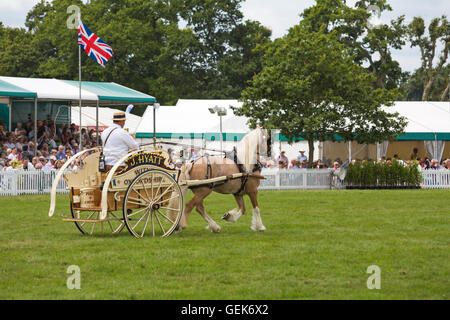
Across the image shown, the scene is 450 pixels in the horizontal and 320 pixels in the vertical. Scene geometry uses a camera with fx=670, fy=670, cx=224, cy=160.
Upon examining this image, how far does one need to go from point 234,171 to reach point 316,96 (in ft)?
56.4

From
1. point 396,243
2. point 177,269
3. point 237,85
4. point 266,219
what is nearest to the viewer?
point 177,269

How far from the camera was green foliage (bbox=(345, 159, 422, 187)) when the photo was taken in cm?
2630

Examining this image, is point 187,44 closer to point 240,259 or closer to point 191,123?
point 191,123

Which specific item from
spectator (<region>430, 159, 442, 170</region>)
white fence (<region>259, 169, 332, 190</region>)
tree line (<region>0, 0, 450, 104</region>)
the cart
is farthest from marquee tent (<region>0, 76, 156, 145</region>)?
tree line (<region>0, 0, 450, 104</region>)

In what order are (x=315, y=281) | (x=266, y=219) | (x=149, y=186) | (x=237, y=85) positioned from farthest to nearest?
1. (x=237, y=85)
2. (x=266, y=219)
3. (x=149, y=186)
4. (x=315, y=281)

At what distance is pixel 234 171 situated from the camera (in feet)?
38.8

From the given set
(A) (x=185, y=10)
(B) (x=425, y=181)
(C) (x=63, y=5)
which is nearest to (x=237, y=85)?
(A) (x=185, y=10)

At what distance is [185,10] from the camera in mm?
58719

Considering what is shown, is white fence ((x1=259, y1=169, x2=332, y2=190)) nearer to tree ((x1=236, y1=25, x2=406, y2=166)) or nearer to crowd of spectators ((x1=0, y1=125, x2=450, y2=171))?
crowd of spectators ((x1=0, y1=125, x2=450, y2=171))

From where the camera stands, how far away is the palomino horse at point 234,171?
37.9 feet

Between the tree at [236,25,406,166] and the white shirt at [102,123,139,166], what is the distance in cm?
1661

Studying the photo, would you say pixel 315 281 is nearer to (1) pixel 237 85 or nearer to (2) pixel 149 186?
(2) pixel 149 186
